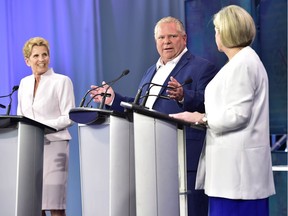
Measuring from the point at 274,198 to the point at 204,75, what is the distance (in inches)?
59.0

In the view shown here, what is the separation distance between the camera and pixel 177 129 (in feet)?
7.39

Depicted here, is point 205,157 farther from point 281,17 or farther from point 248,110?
point 281,17

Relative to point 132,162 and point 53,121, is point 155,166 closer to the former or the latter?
point 132,162

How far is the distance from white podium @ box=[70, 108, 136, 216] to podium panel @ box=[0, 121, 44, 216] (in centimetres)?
29

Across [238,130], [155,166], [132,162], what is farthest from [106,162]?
[238,130]

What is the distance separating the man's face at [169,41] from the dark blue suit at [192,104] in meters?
0.08

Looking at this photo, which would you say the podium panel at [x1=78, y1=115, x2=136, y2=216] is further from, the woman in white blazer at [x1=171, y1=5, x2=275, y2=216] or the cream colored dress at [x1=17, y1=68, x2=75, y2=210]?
the cream colored dress at [x1=17, y1=68, x2=75, y2=210]

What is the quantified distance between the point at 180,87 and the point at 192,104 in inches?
7.6

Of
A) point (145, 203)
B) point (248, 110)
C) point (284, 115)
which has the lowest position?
point (145, 203)

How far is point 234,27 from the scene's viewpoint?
223 cm

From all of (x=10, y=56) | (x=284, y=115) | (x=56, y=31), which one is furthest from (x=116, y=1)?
(x=284, y=115)

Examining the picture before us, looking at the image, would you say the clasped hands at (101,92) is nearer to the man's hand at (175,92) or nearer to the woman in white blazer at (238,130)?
the man's hand at (175,92)

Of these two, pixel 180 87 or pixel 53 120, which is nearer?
pixel 180 87

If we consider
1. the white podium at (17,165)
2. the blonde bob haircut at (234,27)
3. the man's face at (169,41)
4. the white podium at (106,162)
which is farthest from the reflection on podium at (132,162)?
the man's face at (169,41)
